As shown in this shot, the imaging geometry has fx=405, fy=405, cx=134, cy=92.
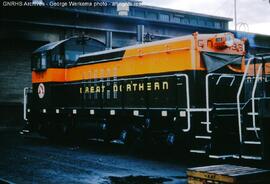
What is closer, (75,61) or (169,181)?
(169,181)

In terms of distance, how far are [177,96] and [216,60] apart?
1.36m

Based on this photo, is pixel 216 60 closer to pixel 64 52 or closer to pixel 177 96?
pixel 177 96

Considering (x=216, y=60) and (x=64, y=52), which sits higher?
(x=64, y=52)

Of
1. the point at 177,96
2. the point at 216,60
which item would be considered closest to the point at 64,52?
the point at 177,96

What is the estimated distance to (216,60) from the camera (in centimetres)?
1027

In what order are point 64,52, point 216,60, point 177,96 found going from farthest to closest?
1. point 64,52
2. point 216,60
3. point 177,96

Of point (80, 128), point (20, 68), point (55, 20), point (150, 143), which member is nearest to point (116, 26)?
point (55, 20)

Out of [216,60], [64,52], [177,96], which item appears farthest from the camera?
[64,52]

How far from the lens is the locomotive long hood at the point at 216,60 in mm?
10062

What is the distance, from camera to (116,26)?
79.2ft

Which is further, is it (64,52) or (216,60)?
(64,52)

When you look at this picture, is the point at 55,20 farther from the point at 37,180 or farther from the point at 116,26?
the point at 37,180

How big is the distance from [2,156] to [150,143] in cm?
408

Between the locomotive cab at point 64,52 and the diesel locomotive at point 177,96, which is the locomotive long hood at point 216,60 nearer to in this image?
the diesel locomotive at point 177,96
